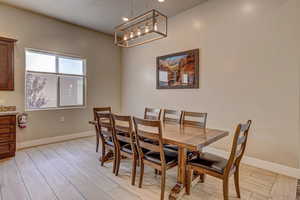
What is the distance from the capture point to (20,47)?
12.4ft

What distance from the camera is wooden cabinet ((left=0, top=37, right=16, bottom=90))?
3.44 metres

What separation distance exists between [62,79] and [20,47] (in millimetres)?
1108

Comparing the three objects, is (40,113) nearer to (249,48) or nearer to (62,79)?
(62,79)

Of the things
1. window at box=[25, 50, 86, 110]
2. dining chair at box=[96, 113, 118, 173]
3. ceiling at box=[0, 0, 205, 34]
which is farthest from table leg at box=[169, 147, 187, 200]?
window at box=[25, 50, 86, 110]

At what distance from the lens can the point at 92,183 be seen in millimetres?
2363

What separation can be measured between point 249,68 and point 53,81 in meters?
4.40

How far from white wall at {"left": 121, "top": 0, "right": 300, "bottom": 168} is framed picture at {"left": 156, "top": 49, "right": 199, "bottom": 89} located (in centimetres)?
13

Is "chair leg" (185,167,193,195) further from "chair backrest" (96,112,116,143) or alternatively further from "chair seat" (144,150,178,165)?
"chair backrest" (96,112,116,143)

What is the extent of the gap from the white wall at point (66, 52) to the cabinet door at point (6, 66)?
0.15 metres

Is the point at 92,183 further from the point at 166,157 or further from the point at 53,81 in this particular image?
the point at 53,81

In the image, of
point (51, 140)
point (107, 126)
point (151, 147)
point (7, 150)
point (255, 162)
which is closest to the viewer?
point (151, 147)

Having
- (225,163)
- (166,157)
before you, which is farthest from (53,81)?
(225,163)

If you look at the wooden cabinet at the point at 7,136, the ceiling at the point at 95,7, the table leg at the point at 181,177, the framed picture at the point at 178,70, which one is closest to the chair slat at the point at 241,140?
the table leg at the point at 181,177

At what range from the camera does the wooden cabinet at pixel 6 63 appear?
135 inches
